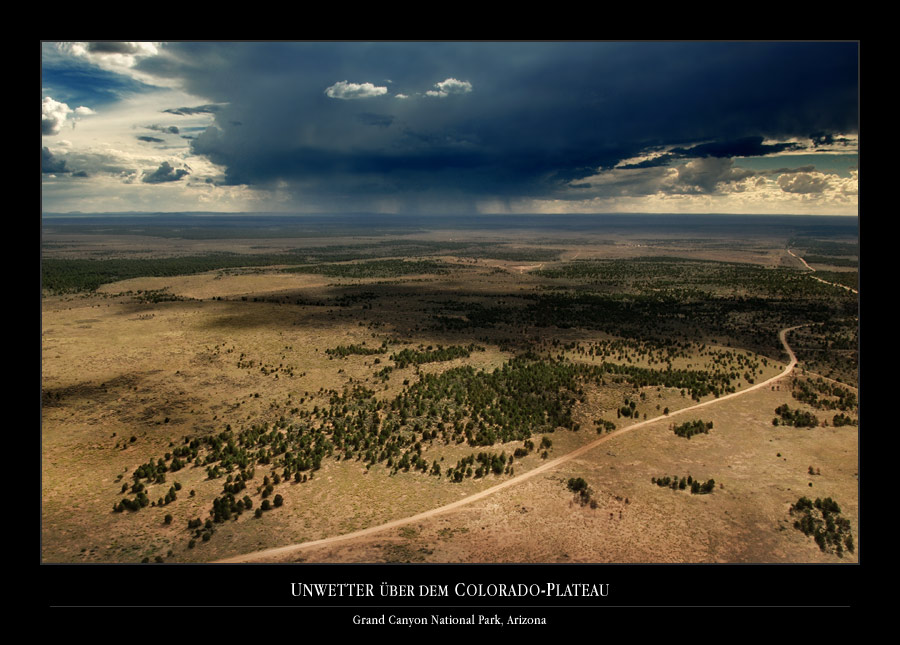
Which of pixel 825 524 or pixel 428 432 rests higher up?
pixel 428 432

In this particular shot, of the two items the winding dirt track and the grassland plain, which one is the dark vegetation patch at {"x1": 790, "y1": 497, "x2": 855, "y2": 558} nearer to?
the grassland plain

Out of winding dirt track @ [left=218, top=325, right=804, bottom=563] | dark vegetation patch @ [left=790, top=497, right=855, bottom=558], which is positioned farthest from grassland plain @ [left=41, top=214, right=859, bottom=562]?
winding dirt track @ [left=218, top=325, right=804, bottom=563]

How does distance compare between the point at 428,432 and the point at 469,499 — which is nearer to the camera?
the point at 469,499

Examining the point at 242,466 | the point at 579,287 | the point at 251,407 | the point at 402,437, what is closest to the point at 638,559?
the point at 402,437

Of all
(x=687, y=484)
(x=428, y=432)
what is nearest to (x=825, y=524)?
(x=687, y=484)

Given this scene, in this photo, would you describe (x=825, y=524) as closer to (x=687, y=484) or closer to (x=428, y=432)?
(x=687, y=484)

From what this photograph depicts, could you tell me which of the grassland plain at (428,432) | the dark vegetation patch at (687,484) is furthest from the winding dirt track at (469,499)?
the dark vegetation patch at (687,484)

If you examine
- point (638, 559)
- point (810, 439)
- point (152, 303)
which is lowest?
point (638, 559)

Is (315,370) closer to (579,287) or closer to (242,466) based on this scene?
(242,466)
